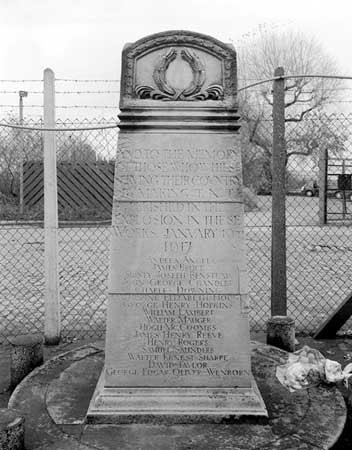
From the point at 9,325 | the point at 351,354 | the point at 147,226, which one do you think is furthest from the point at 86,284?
the point at 147,226

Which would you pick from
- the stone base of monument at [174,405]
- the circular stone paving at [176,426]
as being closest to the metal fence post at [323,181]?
the circular stone paving at [176,426]

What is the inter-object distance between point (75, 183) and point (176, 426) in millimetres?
9444

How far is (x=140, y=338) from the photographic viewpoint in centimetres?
304

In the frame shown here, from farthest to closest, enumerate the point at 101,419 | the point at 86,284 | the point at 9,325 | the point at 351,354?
the point at 86,284 → the point at 9,325 → the point at 351,354 → the point at 101,419

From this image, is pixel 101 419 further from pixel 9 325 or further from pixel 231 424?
pixel 9 325

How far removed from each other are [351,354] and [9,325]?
3635 millimetres

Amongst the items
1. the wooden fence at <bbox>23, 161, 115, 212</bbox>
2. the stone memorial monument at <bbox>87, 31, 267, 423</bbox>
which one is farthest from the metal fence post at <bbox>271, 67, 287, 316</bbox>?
the wooden fence at <bbox>23, 161, 115, 212</bbox>

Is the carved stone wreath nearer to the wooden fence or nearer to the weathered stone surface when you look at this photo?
the weathered stone surface

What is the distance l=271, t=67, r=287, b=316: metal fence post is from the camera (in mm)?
4438

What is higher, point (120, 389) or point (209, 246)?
point (209, 246)

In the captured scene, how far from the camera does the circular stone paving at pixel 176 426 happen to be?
2.61 m

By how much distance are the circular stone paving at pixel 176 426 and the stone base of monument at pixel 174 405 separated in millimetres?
50

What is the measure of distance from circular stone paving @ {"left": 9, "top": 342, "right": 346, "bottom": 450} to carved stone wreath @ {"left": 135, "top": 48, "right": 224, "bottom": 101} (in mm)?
1938

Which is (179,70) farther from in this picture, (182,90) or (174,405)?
(174,405)
